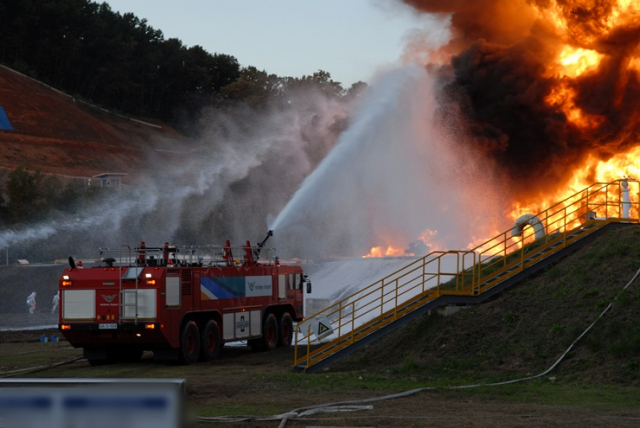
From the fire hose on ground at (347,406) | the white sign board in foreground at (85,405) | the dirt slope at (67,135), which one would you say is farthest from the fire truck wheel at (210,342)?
the dirt slope at (67,135)

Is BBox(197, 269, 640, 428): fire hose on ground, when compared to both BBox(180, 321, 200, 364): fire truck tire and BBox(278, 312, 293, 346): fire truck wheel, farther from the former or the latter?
BBox(278, 312, 293, 346): fire truck wheel

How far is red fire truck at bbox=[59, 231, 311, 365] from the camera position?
24172mm

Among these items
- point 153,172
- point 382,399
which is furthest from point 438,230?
point 153,172

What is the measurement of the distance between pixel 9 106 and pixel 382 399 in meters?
110

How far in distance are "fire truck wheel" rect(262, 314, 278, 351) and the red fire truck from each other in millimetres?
1203

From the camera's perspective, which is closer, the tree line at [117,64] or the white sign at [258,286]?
the white sign at [258,286]

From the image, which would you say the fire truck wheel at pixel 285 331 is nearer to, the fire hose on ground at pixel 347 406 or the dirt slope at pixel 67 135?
the fire hose on ground at pixel 347 406

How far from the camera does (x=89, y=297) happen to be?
24.5m

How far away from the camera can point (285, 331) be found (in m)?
31.6

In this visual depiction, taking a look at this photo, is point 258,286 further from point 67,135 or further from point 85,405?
point 67,135

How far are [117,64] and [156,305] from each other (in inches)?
4523

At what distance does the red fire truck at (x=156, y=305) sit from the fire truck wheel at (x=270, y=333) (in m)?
1.20

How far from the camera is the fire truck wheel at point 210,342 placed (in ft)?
86.0

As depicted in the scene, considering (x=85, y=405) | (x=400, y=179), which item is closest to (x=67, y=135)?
(x=400, y=179)
